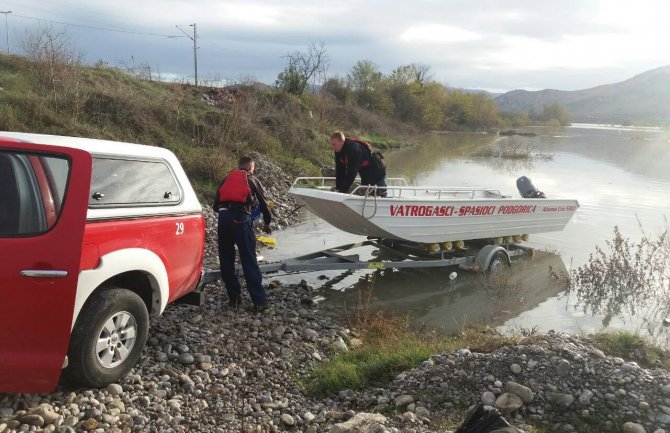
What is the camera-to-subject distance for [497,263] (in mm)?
9578

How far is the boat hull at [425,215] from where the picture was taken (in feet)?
27.5

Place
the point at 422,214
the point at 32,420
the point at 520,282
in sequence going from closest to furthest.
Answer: the point at 32,420 → the point at 422,214 → the point at 520,282

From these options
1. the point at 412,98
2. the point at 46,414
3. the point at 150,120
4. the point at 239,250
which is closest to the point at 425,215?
the point at 239,250

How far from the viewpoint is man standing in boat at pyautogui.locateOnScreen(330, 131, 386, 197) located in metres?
8.61

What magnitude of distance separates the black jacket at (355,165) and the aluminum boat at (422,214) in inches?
9.8

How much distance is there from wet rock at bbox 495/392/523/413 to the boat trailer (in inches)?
153

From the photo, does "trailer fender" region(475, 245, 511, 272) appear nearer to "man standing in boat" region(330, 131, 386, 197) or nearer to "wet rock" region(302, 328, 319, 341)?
"man standing in boat" region(330, 131, 386, 197)

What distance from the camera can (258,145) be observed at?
19562 millimetres

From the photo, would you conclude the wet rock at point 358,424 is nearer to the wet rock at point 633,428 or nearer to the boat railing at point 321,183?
the wet rock at point 633,428

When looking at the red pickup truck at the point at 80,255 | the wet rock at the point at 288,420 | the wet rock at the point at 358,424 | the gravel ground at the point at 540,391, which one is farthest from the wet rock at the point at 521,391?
the red pickup truck at the point at 80,255

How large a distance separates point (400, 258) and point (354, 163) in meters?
2.79

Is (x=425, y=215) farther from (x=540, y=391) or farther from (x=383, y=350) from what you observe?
(x=540, y=391)

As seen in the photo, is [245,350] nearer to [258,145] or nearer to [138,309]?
[138,309]

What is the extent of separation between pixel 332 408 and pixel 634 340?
136 inches
